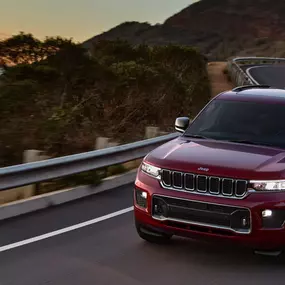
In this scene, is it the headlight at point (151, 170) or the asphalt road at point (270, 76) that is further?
the asphalt road at point (270, 76)

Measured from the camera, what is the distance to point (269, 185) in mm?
6621

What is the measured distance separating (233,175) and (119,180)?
475 centimetres

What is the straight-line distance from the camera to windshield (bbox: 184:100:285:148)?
305 inches

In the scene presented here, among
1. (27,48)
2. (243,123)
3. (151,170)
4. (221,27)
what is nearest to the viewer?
(151,170)

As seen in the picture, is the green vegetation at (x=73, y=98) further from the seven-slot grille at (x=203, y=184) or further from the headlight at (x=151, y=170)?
the seven-slot grille at (x=203, y=184)

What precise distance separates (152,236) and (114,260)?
62cm

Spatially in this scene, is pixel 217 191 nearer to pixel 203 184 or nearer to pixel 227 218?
pixel 203 184

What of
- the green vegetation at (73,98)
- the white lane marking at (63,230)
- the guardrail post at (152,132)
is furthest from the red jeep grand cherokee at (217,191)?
the guardrail post at (152,132)

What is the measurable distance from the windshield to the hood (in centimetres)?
34

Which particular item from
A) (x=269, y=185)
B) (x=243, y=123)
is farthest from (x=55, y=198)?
(x=269, y=185)

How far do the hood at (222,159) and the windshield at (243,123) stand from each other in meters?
0.34

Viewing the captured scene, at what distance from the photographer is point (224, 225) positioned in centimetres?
666

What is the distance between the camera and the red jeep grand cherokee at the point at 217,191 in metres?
6.60

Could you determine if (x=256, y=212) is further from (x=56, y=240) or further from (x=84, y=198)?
(x=84, y=198)
